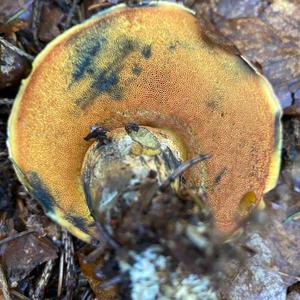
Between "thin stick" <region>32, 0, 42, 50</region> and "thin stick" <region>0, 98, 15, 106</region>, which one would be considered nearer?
"thin stick" <region>0, 98, 15, 106</region>

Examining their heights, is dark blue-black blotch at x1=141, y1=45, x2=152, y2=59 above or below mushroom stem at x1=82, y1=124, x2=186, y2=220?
above

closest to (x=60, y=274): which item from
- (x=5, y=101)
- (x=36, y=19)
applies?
(x=5, y=101)

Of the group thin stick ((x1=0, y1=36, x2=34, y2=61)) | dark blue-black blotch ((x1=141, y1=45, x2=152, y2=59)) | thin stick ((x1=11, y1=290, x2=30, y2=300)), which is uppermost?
dark blue-black blotch ((x1=141, y1=45, x2=152, y2=59))

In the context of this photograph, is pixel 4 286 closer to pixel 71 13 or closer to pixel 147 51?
pixel 147 51

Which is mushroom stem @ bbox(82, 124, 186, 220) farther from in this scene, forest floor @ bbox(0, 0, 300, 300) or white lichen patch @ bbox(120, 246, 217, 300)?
forest floor @ bbox(0, 0, 300, 300)

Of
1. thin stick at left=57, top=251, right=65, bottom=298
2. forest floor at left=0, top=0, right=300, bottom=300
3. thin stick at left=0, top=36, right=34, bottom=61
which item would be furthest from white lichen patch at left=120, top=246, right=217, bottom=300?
thin stick at left=0, top=36, right=34, bottom=61

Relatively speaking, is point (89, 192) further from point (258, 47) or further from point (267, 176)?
point (258, 47)
